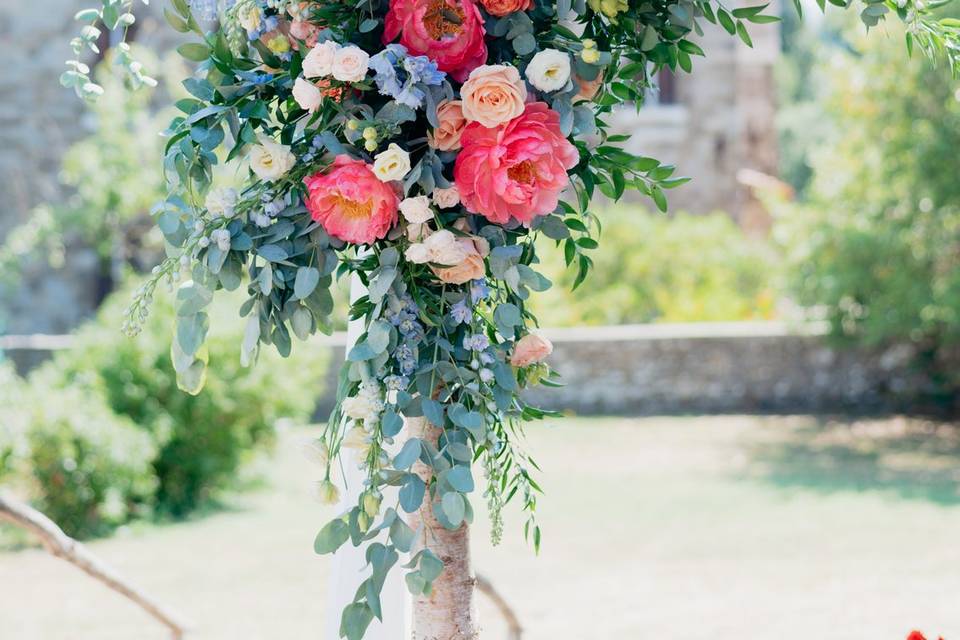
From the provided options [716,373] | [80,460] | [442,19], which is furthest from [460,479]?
[716,373]

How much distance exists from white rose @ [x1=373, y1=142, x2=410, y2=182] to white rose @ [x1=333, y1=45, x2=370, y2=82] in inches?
4.2

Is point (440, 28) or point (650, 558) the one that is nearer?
point (440, 28)

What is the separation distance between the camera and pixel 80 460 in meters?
6.89

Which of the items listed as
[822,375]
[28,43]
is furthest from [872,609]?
[28,43]

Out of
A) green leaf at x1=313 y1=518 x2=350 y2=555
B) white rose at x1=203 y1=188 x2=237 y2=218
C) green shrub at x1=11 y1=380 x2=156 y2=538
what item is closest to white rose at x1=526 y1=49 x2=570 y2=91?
white rose at x1=203 y1=188 x2=237 y2=218

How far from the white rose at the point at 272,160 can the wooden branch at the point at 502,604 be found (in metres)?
1.54

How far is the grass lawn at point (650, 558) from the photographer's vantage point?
17.1ft

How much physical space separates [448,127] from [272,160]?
0.25 meters

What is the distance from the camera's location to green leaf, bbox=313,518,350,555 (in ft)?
5.13

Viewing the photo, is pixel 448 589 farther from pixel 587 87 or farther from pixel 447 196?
pixel 587 87

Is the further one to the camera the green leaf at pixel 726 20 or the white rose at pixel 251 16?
the green leaf at pixel 726 20

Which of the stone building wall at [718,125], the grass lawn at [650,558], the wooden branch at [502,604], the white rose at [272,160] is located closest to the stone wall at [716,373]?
the grass lawn at [650,558]

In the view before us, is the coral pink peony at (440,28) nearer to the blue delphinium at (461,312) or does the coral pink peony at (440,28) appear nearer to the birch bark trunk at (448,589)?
the blue delphinium at (461,312)

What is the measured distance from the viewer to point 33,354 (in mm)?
10352
